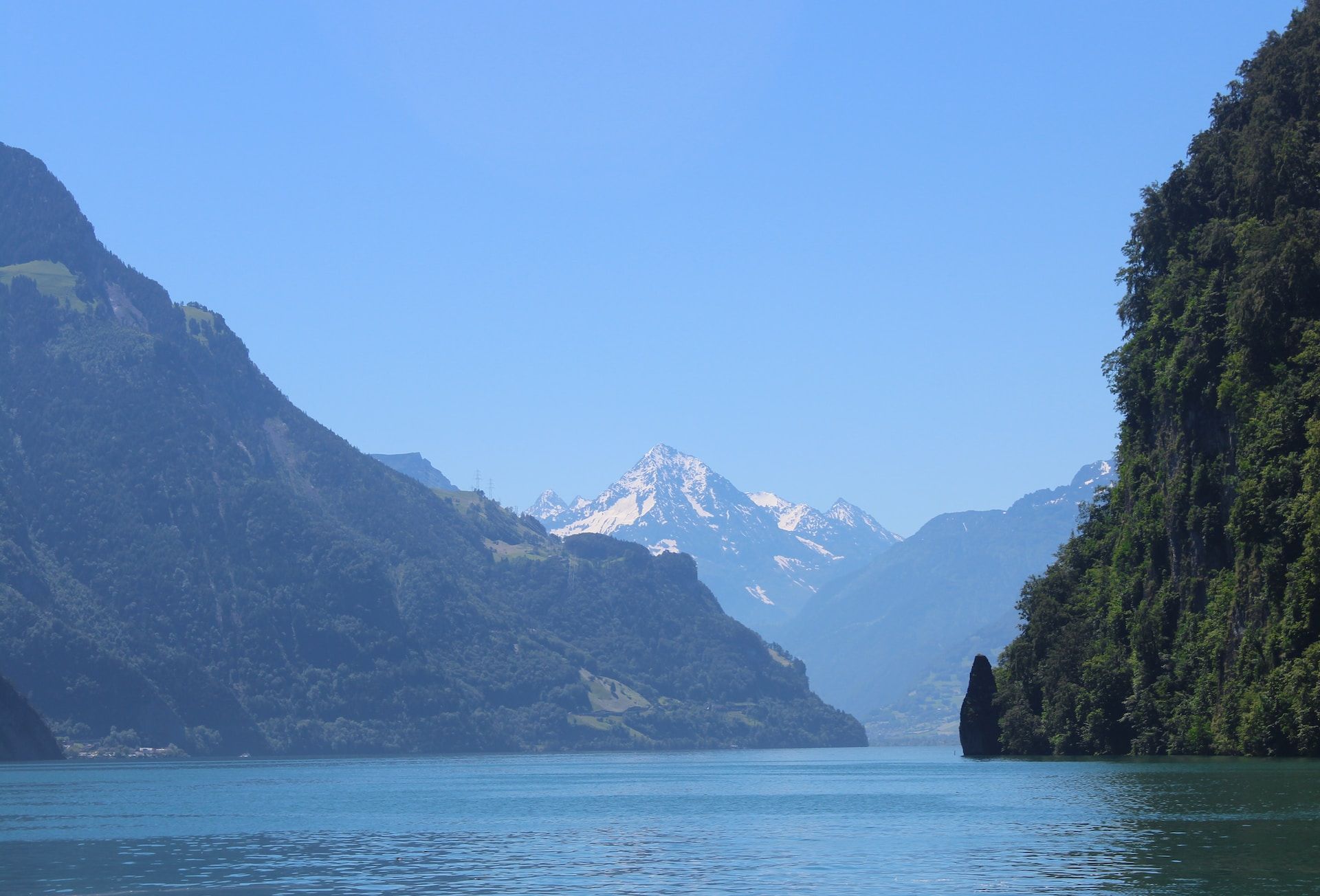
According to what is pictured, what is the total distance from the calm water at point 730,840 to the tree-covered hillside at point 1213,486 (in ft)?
33.4

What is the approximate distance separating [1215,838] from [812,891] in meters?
19.4

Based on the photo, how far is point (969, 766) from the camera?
169125 millimetres

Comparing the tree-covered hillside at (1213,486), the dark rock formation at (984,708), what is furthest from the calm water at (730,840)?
the dark rock formation at (984,708)

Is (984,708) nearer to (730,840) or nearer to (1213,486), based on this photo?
(1213,486)

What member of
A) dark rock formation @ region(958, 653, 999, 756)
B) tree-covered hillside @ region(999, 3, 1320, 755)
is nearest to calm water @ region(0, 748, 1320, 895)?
tree-covered hillside @ region(999, 3, 1320, 755)

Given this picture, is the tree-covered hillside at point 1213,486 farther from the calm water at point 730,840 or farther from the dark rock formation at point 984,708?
the dark rock formation at point 984,708

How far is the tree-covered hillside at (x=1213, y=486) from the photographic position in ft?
380

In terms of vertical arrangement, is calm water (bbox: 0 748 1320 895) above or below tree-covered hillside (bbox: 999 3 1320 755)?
below

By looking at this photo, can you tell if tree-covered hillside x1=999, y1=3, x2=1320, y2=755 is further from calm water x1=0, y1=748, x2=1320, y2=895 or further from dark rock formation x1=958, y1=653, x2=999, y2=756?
dark rock formation x1=958, y1=653, x2=999, y2=756

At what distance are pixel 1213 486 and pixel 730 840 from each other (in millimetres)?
81083

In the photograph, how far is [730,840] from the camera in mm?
72250

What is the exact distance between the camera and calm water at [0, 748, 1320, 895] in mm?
52938

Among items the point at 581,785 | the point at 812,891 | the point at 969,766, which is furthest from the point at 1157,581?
the point at 812,891

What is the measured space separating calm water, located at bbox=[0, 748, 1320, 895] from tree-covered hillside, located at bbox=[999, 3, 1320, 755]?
1017cm
